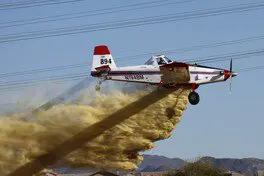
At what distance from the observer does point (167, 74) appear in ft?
152

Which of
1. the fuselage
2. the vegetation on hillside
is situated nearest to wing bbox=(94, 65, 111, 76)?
the fuselage

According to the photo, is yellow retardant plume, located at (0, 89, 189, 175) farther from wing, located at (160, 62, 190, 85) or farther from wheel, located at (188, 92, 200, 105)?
wing, located at (160, 62, 190, 85)

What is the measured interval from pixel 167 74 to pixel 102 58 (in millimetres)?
6762

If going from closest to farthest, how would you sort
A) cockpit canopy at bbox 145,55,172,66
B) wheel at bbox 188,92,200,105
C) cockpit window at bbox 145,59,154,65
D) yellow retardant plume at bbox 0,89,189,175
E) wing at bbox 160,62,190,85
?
yellow retardant plume at bbox 0,89,189,175 < wheel at bbox 188,92,200,105 < wing at bbox 160,62,190,85 < cockpit canopy at bbox 145,55,172,66 < cockpit window at bbox 145,59,154,65

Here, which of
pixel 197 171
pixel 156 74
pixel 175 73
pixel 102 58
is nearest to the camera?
pixel 175 73

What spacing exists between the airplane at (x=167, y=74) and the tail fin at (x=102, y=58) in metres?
0.65

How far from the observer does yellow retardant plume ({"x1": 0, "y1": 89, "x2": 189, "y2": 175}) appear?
42438 millimetres

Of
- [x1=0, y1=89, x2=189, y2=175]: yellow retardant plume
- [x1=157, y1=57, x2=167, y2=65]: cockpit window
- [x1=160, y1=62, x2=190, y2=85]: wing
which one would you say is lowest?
[x1=0, y1=89, x2=189, y2=175]: yellow retardant plume

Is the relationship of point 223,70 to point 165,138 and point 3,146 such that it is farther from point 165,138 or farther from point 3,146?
point 3,146

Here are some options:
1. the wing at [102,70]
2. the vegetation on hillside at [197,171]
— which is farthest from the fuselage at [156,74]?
the vegetation on hillside at [197,171]

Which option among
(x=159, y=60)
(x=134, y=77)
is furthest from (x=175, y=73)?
(x=134, y=77)

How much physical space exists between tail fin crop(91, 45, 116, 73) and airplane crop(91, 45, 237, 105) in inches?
25.4

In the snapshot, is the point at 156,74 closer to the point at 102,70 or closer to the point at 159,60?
the point at 159,60

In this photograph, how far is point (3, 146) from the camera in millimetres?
42094
